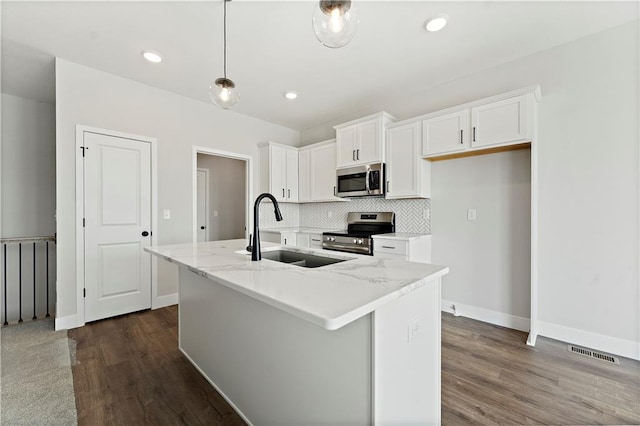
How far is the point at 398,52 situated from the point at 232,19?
1.51 meters

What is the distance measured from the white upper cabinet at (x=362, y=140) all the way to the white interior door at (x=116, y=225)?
7.94 feet

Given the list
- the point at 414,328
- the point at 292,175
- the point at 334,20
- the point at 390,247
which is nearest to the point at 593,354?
the point at 390,247

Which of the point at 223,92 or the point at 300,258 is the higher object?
the point at 223,92

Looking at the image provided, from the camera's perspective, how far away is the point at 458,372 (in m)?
2.03

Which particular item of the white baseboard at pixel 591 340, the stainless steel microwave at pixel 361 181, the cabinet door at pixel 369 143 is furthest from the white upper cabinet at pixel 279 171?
the white baseboard at pixel 591 340

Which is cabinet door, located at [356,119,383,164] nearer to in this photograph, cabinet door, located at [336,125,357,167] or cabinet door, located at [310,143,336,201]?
cabinet door, located at [336,125,357,167]

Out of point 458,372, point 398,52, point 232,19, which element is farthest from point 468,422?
point 232,19

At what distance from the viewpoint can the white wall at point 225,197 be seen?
5617 millimetres

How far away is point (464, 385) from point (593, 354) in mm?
1323

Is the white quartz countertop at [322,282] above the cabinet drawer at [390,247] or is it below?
above

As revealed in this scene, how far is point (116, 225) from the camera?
3.13 m

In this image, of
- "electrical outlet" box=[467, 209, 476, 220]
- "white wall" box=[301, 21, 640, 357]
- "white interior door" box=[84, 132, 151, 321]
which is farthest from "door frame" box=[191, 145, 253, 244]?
"white wall" box=[301, 21, 640, 357]

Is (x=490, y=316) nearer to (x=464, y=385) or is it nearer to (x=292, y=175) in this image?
(x=464, y=385)

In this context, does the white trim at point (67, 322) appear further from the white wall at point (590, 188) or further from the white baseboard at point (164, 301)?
the white wall at point (590, 188)
